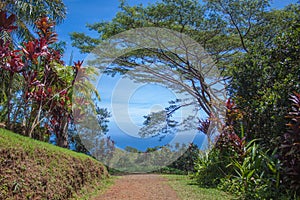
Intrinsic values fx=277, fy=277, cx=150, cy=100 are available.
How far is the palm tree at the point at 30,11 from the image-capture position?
11.1m

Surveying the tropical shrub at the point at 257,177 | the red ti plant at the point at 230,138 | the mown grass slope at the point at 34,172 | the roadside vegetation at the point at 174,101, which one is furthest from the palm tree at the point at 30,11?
the tropical shrub at the point at 257,177

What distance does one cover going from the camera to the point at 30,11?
36.2 feet

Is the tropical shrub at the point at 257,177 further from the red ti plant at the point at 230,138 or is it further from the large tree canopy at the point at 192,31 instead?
the large tree canopy at the point at 192,31

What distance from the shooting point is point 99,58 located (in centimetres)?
1188

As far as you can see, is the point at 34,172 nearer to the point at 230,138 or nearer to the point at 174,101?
the point at 230,138

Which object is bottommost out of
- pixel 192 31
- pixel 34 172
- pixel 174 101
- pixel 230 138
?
pixel 34 172

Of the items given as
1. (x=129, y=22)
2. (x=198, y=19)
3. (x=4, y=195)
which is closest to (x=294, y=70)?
(x=4, y=195)

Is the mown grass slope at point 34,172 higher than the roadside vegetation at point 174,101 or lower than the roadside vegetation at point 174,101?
lower

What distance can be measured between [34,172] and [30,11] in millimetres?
9204

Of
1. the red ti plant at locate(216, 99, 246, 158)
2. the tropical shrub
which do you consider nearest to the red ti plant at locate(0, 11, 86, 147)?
the red ti plant at locate(216, 99, 246, 158)

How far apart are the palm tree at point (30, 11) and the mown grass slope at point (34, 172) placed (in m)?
7.99

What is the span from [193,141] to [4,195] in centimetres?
1095

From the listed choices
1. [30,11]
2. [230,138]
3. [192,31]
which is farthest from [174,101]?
[230,138]

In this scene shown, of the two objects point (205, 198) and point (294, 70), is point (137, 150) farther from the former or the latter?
point (294, 70)
